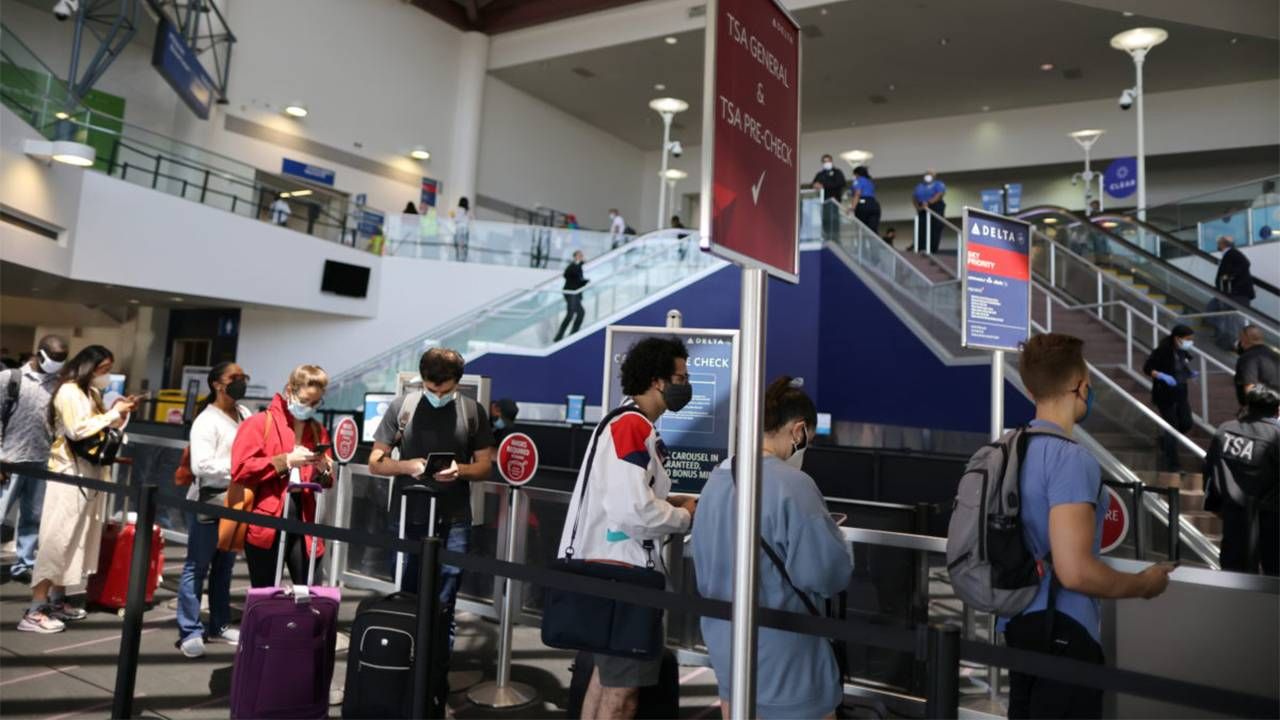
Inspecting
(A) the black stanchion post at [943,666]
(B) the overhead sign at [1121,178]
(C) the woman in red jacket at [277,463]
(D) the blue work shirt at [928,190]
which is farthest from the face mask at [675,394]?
(B) the overhead sign at [1121,178]

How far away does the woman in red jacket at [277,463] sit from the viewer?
4.16 m

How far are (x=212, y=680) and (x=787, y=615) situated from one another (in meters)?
3.30

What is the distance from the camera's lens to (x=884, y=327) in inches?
443

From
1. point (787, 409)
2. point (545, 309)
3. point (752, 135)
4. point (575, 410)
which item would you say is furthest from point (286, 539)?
point (545, 309)

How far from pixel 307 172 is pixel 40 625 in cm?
1826

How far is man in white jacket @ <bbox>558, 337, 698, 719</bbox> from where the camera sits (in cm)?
253

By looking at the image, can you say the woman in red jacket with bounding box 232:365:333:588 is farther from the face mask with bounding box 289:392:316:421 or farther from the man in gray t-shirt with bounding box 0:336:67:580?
the man in gray t-shirt with bounding box 0:336:67:580

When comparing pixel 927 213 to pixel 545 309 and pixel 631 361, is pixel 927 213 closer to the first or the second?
pixel 545 309

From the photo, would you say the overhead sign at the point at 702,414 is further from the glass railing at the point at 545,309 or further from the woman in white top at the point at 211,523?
the glass railing at the point at 545,309

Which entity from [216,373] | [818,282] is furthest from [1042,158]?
[216,373]

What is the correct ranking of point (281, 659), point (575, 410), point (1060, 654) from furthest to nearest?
point (575, 410), point (281, 659), point (1060, 654)

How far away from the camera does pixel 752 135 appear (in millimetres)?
1574

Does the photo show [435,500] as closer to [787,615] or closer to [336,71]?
[787,615]

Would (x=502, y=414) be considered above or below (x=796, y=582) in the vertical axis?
above
